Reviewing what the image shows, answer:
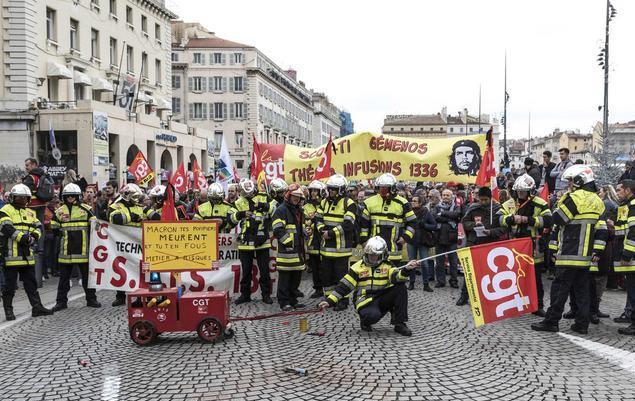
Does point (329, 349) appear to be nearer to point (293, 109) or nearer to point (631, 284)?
point (631, 284)

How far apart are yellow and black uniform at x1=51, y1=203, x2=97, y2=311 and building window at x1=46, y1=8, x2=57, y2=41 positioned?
29.4 meters

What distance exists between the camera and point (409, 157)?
14070mm

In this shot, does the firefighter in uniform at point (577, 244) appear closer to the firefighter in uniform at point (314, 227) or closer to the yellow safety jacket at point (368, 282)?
the yellow safety jacket at point (368, 282)

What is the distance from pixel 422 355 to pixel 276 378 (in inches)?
73.9

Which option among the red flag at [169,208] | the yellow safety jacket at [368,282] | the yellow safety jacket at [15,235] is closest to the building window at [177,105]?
the yellow safety jacket at [15,235]

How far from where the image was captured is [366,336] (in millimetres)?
8461

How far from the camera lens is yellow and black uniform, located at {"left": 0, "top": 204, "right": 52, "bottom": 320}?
995 centimetres

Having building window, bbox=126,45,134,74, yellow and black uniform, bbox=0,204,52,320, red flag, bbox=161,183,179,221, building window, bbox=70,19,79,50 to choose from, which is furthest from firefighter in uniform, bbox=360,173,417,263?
building window, bbox=126,45,134,74

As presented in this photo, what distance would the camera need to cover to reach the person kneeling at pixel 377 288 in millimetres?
8609

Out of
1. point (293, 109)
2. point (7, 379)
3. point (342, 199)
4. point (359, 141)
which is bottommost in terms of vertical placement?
point (7, 379)

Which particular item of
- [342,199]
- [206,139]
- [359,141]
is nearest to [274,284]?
[342,199]

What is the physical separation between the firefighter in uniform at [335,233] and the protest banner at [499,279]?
2856 millimetres

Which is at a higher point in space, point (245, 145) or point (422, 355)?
point (245, 145)

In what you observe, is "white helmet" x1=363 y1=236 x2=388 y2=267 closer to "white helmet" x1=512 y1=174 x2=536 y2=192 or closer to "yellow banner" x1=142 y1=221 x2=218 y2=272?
"yellow banner" x1=142 y1=221 x2=218 y2=272
